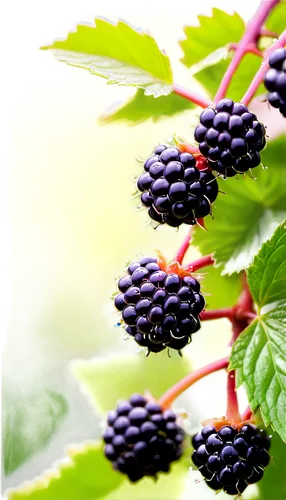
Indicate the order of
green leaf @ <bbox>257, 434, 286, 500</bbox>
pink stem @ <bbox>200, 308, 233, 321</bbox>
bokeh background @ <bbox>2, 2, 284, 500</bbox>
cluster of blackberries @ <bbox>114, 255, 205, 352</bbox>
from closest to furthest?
cluster of blackberries @ <bbox>114, 255, 205, 352</bbox> < pink stem @ <bbox>200, 308, 233, 321</bbox> < green leaf @ <bbox>257, 434, 286, 500</bbox> < bokeh background @ <bbox>2, 2, 284, 500</bbox>

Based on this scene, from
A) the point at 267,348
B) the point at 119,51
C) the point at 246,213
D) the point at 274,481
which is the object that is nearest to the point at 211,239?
the point at 246,213

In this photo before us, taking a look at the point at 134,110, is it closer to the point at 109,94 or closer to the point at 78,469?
the point at 109,94

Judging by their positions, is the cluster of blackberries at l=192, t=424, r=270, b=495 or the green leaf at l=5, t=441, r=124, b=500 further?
the green leaf at l=5, t=441, r=124, b=500

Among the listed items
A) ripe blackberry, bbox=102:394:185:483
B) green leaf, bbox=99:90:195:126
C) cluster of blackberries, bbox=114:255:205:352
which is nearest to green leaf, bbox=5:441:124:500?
ripe blackberry, bbox=102:394:185:483

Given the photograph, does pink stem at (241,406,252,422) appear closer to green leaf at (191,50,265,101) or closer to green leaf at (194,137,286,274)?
green leaf at (194,137,286,274)

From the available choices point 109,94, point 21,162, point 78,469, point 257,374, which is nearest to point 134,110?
point 109,94

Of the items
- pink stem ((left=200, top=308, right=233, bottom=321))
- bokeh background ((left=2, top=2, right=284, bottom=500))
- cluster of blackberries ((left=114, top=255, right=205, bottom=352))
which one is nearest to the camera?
cluster of blackberries ((left=114, top=255, right=205, bottom=352))

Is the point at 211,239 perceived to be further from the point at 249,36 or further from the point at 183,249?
the point at 249,36
